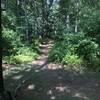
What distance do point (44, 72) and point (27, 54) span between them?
415 centimetres

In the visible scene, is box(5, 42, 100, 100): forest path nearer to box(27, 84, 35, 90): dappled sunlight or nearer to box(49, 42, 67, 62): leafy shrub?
box(27, 84, 35, 90): dappled sunlight

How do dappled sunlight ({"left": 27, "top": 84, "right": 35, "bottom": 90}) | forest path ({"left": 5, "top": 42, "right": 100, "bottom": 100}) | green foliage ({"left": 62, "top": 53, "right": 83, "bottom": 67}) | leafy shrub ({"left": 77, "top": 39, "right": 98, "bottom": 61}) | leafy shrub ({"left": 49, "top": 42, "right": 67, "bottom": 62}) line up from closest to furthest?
forest path ({"left": 5, "top": 42, "right": 100, "bottom": 100}) → dappled sunlight ({"left": 27, "top": 84, "right": 35, "bottom": 90}) → green foliage ({"left": 62, "top": 53, "right": 83, "bottom": 67}) → leafy shrub ({"left": 77, "top": 39, "right": 98, "bottom": 61}) → leafy shrub ({"left": 49, "top": 42, "right": 67, "bottom": 62})

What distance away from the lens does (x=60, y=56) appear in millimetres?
13016

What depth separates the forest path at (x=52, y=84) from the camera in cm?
802

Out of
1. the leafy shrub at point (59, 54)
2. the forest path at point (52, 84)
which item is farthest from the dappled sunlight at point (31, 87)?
the leafy shrub at point (59, 54)

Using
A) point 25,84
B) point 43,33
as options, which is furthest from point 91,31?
point 43,33

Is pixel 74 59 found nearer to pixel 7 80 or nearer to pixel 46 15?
pixel 7 80

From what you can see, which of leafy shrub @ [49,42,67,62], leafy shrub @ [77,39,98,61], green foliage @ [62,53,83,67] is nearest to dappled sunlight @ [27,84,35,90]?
green foliage @ [62,53,83,67]

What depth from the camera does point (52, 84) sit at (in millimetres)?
9258

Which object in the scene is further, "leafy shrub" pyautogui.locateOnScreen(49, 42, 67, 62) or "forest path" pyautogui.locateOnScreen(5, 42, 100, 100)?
"leafy shrub" pyautogui.locateOnScreen(49, 42, 67, 62)

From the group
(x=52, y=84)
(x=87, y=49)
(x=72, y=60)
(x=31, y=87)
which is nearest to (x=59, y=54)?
(x=72, y=60)

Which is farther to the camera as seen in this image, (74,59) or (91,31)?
(91,31)

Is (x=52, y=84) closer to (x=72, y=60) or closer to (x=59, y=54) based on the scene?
(x=72, y=60)

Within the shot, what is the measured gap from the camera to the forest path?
8020mm
